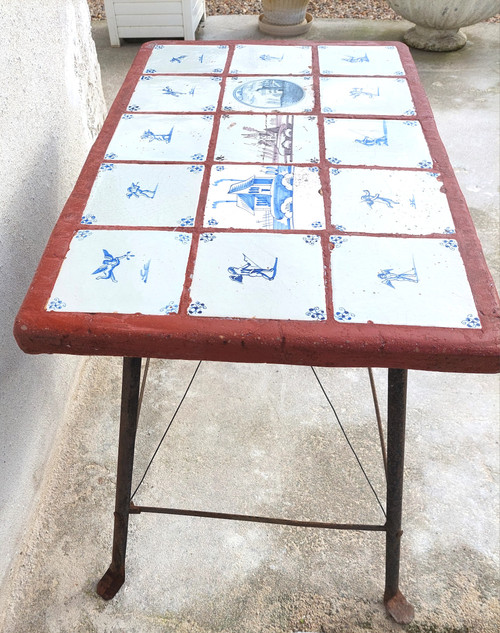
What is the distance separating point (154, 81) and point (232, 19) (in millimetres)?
4260

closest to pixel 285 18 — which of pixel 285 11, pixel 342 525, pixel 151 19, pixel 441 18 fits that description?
pixel 285 11

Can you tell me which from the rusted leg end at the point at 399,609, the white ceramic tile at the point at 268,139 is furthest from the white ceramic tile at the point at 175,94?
the rusted leg end at the point at 399,609

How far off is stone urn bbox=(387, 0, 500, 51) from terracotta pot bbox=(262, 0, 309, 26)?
73cm

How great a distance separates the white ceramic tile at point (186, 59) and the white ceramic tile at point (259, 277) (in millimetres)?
839

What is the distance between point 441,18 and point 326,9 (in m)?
1.55

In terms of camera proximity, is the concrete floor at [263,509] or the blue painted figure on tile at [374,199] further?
the concrete floor at [263,509]

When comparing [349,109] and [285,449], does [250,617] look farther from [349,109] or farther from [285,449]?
[349,109]

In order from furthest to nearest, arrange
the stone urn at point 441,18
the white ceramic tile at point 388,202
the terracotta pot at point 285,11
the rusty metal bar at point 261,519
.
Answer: the terracotta pot at point 285,11
the stone urn at point 441,18
the rusty metal bar at point 261,519
the white ceramic tile at point 388,202

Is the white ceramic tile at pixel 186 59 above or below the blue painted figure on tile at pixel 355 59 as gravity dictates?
above

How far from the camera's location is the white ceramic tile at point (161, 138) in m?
1.55

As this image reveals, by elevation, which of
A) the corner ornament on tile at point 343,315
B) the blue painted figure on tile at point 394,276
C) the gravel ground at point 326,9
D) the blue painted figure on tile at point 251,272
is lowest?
the gravel ground at point 326,9

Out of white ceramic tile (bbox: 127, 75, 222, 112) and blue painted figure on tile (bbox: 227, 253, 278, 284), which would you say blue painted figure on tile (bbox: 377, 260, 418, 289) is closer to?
blue painted figure on tile (bbox: 227, 253, 278, 284)

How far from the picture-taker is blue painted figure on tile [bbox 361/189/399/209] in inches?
54.8

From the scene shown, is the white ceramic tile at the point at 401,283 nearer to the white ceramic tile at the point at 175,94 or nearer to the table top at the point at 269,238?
the table top at the point at 269,238
